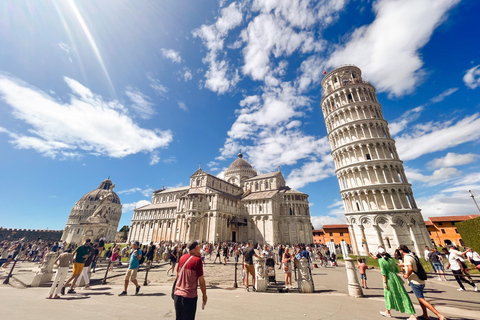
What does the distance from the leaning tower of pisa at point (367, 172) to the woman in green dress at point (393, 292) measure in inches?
988

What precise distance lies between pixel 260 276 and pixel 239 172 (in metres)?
53.1

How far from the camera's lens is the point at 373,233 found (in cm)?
2589

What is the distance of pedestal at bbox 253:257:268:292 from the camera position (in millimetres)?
8492

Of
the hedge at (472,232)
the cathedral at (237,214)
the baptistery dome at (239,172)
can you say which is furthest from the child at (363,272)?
the baptistery dome at (239,172)

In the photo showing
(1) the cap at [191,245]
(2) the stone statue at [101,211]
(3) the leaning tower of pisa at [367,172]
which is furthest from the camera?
(2) the stone statue at [101,211]

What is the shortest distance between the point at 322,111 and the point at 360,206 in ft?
64.5

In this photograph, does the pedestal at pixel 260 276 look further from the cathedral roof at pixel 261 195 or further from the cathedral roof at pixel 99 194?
the cathedral roof at pixel 99 194

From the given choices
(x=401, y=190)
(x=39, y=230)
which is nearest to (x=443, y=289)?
(x=401, y=190)

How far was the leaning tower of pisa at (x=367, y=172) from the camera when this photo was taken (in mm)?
25078

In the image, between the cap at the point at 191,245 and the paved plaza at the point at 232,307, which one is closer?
the cap at the point at 191,245

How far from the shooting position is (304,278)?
855 centimetres

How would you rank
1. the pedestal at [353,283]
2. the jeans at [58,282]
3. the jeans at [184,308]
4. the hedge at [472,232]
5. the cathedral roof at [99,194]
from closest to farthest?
the jeans at [184,308] < the jeans at [58,282] < the pedestal at [353,283] < the hedge at [472,232] < the cathedral roof at [99,194]

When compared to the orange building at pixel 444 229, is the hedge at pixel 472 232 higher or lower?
lower

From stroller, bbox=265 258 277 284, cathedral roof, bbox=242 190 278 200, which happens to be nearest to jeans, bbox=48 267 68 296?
stroller, bbox=265 258 277 284
